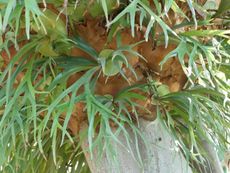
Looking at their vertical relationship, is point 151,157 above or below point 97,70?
below

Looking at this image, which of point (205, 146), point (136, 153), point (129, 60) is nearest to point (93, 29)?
point (129, 60)

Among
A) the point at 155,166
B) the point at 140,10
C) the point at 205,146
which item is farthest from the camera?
the point at 205,146

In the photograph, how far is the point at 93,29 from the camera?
2.72 feet

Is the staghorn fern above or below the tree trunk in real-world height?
above

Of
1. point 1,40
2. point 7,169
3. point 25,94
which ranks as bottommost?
point 7,169

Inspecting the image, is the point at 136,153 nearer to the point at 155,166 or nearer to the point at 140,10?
the point at 155,166

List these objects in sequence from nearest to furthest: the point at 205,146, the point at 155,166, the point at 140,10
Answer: the point at 140,10
the point at 155,166
the point at 205,146

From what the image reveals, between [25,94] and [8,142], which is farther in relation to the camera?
[8,142]

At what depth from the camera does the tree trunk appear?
33.4 inches

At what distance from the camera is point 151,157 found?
86 cm

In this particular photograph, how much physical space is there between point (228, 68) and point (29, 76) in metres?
0.40

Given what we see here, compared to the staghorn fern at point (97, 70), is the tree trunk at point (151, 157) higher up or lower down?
lower down

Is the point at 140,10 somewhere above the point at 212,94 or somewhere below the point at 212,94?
above

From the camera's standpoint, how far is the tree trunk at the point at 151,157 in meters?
0.85
